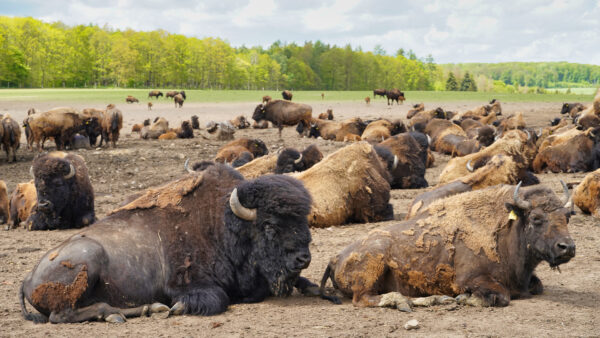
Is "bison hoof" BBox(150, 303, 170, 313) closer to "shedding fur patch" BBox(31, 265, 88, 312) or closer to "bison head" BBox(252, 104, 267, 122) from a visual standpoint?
"shedding fur patch" BBox(31, 265, 88, 312)

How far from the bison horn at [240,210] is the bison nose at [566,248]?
2.87 meters

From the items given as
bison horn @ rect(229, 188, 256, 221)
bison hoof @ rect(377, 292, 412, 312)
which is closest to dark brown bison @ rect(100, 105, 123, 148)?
bison horn @ rect(229, 188, 256, 221)

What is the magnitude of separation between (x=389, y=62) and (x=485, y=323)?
163759 millimetres

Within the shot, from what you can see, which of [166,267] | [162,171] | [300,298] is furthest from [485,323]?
[162,171]

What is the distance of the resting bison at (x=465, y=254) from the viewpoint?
5914mm

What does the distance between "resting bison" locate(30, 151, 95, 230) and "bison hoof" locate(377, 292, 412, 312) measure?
23.9ft

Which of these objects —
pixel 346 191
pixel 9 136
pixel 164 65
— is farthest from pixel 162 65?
pixel 346 191

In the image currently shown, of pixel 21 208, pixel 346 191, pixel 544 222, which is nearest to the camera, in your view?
pixel 544 222

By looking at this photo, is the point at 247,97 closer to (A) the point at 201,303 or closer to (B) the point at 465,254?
(B) the point at 465,254

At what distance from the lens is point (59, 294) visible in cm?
561

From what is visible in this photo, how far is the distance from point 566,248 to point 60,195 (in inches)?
349

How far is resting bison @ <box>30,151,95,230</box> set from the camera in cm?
1119

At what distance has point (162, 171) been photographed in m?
18.0

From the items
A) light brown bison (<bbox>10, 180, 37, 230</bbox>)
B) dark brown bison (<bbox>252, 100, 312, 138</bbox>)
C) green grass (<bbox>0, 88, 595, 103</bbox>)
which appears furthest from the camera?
green grass (<bbox>0, 88, 595, 103</bbox>)
